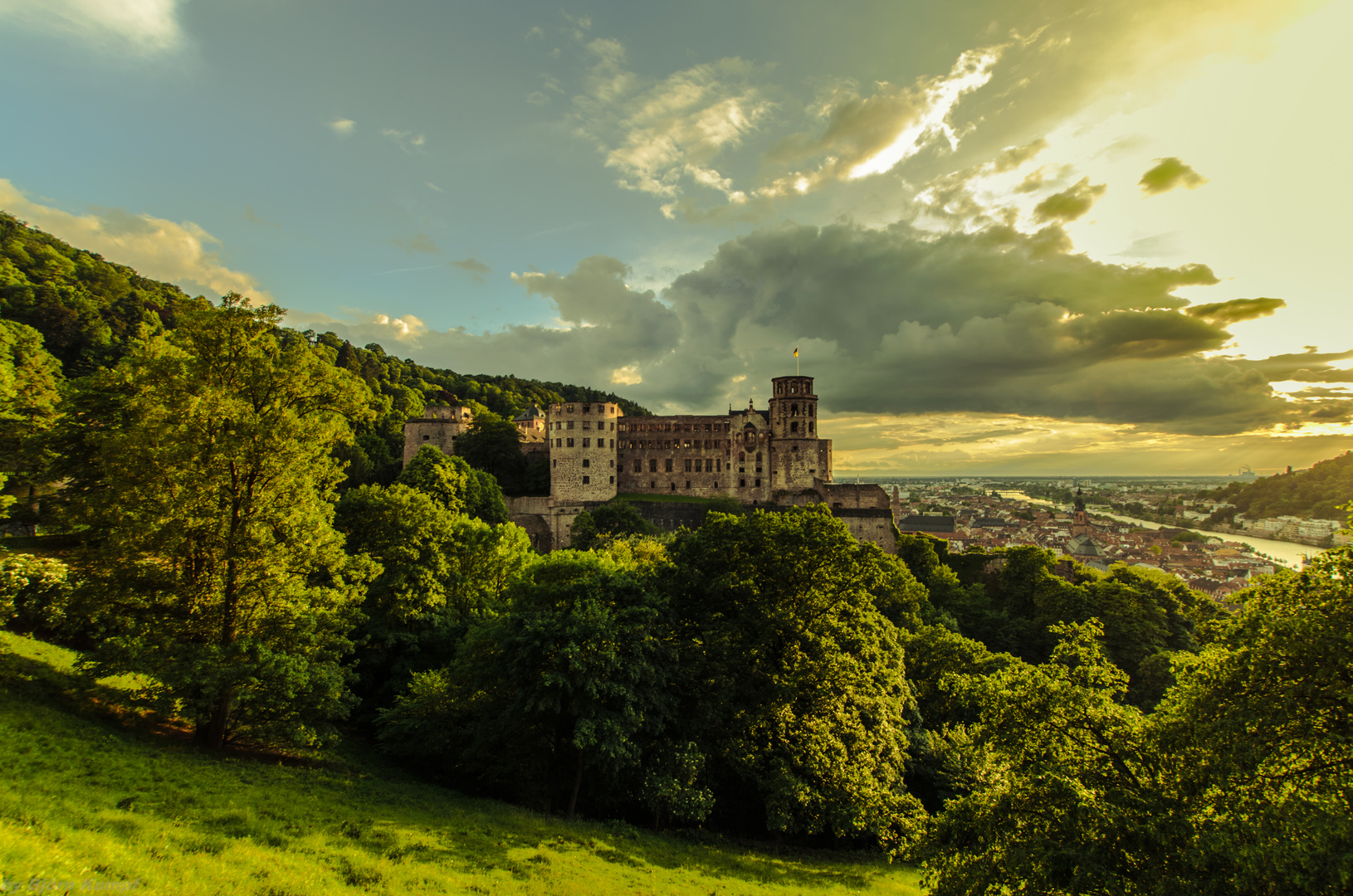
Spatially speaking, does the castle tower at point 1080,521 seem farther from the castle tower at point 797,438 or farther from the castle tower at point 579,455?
the castle tower at point 579,455

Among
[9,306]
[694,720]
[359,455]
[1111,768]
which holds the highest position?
[9,306]

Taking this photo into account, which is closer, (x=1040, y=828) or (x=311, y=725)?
(x=1040, y=828)

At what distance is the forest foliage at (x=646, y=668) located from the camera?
27.1 feet

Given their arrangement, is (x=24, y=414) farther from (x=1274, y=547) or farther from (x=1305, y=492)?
→ (x=1274, y=547)

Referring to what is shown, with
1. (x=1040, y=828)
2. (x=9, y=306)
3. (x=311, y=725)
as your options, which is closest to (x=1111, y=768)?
(x=1040, y=828)

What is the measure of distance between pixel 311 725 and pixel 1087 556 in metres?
103

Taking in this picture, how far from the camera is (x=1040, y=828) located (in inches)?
366

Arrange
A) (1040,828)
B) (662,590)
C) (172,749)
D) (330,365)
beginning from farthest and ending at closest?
(662,590) → (330,365) → (172,749) → (1040,828)

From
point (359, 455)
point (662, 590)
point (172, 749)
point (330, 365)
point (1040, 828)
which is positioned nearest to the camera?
point (1040, 828)

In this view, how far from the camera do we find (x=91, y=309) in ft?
201

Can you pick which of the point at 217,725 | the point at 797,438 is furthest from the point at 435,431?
the point at 217,725

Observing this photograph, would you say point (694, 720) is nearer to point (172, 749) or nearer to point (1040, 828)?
point (1040, 828)

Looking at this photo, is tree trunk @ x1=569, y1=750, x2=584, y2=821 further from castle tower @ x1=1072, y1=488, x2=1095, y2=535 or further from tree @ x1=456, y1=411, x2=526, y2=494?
castle tower @ x1=1072, y1=488, x2=1095, y2=535

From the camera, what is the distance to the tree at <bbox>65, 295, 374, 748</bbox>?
12.8 meters
